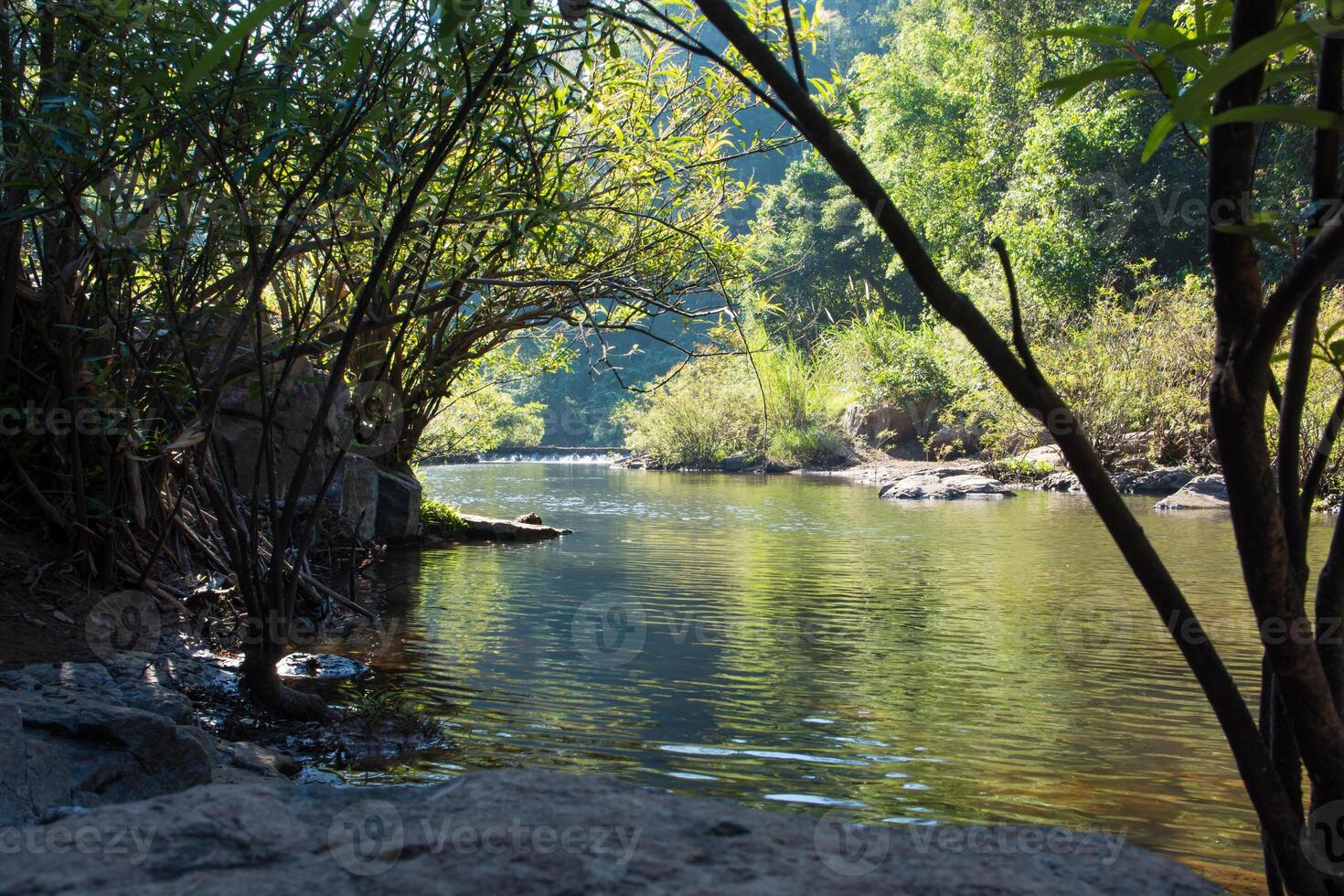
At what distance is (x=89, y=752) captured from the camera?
2.89m

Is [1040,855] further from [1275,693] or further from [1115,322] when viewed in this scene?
[1115,322]

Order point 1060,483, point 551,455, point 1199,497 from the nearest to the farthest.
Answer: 1. point 1199,497
2. point 1060,483
3. point 551,455

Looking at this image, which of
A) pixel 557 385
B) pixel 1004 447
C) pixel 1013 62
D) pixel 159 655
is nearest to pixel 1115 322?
pixel 1004 447

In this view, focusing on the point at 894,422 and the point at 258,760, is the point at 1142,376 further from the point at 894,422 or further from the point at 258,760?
the point at 258,760

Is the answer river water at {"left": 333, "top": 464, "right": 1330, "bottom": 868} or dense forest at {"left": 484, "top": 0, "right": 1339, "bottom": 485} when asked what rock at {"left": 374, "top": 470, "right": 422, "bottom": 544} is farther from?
dense forest at {"left": 484, "top": 0, "right": 1339, "bottom": 485}

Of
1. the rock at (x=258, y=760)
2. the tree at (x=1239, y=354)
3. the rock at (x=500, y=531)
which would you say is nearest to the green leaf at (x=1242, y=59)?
the tree at (x=1239, y=354)

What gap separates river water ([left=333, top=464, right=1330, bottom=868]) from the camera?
159 inches

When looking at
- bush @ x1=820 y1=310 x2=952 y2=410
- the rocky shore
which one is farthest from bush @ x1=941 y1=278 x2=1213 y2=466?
the rocky shore

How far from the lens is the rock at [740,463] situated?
30438mm

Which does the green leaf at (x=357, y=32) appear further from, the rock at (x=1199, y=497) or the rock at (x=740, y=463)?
the rock at (x=740, y=463)

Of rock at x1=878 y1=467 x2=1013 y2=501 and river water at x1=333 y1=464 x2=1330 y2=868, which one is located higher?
rock at x1=878 y1=467 x2=1013 y2=501

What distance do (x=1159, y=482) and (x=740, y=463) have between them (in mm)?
13302

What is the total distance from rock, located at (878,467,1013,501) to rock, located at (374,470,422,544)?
1007 centimetres

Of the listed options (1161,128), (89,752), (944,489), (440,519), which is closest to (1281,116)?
(1161,128)
